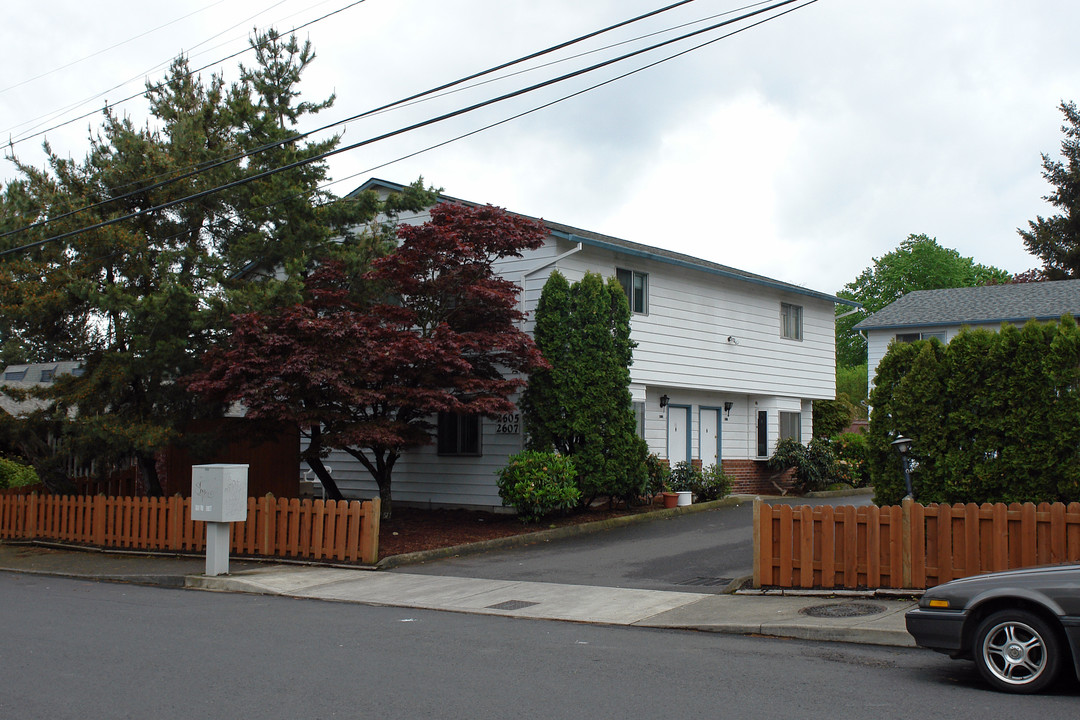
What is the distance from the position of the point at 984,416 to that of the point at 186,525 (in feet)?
42.8

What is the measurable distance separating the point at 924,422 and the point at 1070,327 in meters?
2.03

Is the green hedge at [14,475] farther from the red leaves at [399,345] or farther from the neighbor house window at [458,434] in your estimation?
the neighbor house window at [458,434]

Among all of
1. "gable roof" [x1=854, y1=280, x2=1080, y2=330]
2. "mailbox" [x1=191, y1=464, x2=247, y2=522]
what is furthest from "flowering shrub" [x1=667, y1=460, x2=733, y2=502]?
"gable roof" [x1=854, y1=280, x2=1080, y2=330]

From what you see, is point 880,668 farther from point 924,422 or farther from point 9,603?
point 9,603

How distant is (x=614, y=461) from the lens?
19203mm

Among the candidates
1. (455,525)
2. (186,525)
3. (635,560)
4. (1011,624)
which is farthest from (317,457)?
(1011,624)

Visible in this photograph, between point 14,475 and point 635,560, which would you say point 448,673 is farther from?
point 14,475

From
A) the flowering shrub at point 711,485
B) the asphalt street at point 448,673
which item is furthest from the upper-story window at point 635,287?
the asphalt street at point 448,673

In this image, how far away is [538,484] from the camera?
18.2m

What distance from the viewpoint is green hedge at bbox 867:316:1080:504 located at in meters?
11.7

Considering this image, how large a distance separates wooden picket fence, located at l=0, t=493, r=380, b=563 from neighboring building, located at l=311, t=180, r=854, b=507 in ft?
18.2

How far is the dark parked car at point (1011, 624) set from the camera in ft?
Answer: 22.6

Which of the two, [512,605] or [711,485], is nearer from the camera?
[512,605]

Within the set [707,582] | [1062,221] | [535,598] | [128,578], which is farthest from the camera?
[1062,221]
